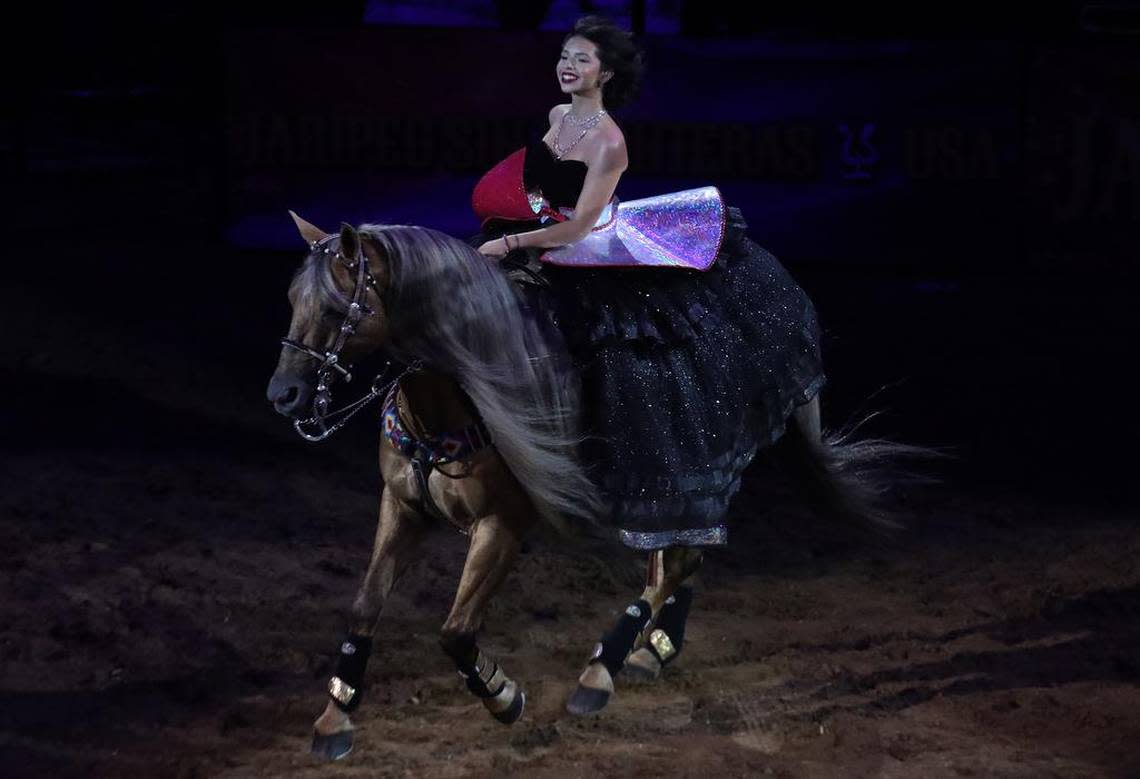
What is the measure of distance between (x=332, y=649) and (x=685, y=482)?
157 cm

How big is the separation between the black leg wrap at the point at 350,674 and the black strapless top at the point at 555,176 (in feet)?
4.81

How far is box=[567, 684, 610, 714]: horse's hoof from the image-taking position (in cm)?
529

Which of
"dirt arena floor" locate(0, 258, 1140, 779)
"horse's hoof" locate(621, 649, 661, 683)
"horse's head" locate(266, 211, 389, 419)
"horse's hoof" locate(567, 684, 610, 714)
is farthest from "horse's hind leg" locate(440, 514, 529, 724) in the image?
"horse's hoof" locate(621, 649, 661, 683)

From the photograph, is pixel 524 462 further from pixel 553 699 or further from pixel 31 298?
pixel 31 298

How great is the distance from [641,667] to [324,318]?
6.54ft

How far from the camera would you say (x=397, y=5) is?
12.8 meters

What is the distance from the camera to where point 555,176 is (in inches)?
192

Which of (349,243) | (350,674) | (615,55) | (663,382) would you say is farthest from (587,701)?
(615,55)

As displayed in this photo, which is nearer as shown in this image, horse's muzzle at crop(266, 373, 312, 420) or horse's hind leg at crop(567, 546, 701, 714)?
horse's muzzle at crop(266, 373, 312, 420)

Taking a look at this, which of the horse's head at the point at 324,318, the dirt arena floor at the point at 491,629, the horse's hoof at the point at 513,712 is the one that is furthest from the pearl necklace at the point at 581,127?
the dirt arena floor at the point at 491,629

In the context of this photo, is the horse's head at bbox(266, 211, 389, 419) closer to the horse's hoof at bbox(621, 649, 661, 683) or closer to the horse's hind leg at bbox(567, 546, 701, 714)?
the horse's hind leg at bbox(567, 546, 701, 714)

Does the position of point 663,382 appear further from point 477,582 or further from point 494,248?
point 477,582

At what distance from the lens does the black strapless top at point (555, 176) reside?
16.0ft

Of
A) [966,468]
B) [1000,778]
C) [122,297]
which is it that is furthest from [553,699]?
[122,297]
